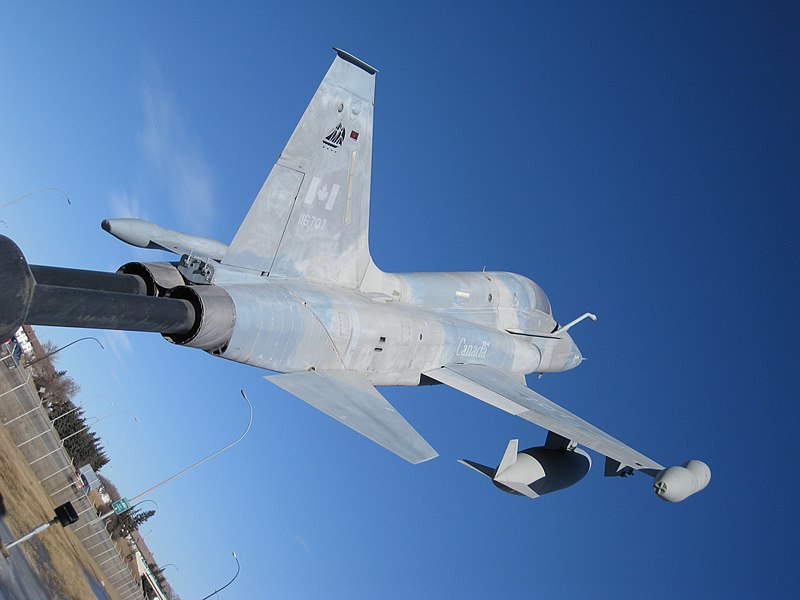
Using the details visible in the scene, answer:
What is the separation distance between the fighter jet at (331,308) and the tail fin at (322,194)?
2 centimetres

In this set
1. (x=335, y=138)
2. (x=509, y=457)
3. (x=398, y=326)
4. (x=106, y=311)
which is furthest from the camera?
(x=398, y=326)

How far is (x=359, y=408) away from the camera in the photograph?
36.0 ft

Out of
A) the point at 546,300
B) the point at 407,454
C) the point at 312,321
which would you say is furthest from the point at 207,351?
the point at 546,300

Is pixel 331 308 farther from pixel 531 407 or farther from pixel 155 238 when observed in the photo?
pixel 531 407

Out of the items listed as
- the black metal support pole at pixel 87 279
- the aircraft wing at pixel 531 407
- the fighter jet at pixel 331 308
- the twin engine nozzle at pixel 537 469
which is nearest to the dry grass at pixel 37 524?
the fighter jet at pixel 331 308

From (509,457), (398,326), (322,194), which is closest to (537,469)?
(509,457)

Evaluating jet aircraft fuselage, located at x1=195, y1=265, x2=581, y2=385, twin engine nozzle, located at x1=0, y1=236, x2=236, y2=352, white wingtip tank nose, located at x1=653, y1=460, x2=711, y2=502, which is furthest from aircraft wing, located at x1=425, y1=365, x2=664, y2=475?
twin engine nozzle, located at x1=0, y1=236, x2=236, y2=352

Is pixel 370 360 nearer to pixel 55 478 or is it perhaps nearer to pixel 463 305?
pixel 463 305

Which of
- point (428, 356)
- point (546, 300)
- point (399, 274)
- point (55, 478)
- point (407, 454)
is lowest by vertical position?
point (55, 478)

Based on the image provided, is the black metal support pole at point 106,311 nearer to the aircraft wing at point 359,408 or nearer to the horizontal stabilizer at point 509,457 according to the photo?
the aircraft wing at point 359,408

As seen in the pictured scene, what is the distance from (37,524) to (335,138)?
55.9ft

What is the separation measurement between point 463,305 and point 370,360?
14.1 feet

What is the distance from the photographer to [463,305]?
16.2 metres

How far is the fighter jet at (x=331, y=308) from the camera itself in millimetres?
9453
